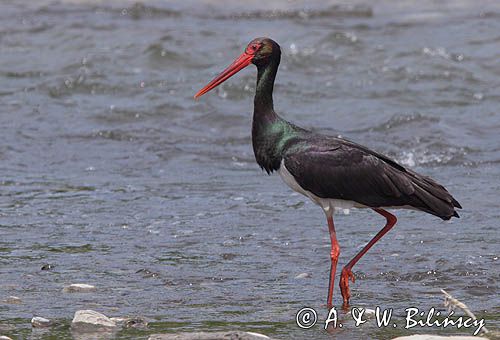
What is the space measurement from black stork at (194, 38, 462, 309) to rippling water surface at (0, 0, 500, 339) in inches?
19.2

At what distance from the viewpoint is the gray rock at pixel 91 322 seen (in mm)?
5934

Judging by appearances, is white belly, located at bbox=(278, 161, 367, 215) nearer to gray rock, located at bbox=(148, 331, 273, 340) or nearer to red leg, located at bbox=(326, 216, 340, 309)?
red leg, located at bbox=(326, 216, 340, 309)

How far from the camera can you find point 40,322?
6047mm

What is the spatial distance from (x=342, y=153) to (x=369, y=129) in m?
5.30

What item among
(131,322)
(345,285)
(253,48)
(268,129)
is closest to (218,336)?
(131,322)

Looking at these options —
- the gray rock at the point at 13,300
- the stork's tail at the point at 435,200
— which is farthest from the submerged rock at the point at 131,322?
the stork's tail at the point at 435,200

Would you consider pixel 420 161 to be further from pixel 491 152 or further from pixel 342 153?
pixel 342 153

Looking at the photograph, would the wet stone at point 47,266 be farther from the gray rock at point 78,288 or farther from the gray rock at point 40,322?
the gray rock at point 40,322

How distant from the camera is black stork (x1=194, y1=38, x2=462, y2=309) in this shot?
7.08 meters

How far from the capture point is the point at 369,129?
1253 centimetres

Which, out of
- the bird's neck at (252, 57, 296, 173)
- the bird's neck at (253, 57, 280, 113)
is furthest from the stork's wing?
the bird's neck at (253, 57, 280, 113)

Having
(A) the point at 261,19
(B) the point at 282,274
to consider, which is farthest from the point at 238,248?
(A) the point at 261,19

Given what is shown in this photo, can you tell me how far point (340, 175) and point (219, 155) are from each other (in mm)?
4557

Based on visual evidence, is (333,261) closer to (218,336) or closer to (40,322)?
(218,336)
